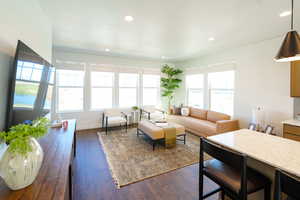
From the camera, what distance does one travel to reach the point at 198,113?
4805 millimetres

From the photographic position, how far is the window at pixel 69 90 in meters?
4.47

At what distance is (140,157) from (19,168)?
2198 millimetres

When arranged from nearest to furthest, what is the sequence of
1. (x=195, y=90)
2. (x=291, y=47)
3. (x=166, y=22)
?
(x=291, y=47), (x=166, y=22), (x=195, y=90)

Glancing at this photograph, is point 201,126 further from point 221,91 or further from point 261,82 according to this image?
point 261,82

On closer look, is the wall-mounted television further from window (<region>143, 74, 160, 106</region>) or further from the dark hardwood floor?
window (<region>143, 74, 160, 106</region>)

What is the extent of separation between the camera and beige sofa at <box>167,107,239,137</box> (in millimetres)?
3457

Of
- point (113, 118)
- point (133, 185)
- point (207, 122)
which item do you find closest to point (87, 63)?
point (113, 118)

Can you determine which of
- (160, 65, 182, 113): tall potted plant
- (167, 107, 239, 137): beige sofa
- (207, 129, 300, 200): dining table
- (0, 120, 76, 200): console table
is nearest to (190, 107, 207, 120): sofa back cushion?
(167, 107, 239, 137): beige sofa

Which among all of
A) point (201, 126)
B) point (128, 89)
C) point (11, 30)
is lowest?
point (201, 126)

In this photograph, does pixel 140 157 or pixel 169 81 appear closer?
pixel 140 157

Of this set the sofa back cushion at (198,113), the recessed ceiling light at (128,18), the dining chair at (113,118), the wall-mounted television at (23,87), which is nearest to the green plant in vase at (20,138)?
the wall-mounted television at (23,87)

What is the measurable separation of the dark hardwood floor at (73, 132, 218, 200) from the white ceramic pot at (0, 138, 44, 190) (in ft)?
3.75

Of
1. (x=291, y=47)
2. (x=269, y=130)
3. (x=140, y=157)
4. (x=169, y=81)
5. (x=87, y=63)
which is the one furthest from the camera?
(x=169, y=81)

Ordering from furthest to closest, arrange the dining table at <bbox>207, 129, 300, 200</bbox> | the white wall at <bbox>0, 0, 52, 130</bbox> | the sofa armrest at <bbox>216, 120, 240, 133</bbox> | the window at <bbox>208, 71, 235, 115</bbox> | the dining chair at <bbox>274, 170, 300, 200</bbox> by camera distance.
Result: the window at <bbox>208, 71, 235, 115</bbox>, the sofa armrest at <bbox>216, 120, 240, 133</bbox>, the white wall at <bbox>0, 0, 52, 130</bbox>, the dining table at <bbox>207, 129, 300, 200</bbox>, the dining chair at <bbox>274, 170, 300, 200</bbox>
